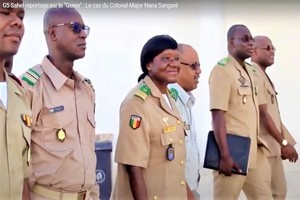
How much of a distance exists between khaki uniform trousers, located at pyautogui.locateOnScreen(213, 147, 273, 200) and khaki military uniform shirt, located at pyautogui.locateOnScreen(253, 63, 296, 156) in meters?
0.07

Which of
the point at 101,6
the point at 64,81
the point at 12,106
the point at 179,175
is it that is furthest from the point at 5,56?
the point at 179,175

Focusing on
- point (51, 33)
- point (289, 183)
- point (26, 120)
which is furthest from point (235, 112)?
point (26, 120)

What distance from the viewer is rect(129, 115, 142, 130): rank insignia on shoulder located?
1.41 m

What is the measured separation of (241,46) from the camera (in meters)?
1.95

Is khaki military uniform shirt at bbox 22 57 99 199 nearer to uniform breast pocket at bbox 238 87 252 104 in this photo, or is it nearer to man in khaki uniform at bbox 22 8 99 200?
man in khaki uniform at bbox 22 8 99 200

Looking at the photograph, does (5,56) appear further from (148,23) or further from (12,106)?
(148,23)

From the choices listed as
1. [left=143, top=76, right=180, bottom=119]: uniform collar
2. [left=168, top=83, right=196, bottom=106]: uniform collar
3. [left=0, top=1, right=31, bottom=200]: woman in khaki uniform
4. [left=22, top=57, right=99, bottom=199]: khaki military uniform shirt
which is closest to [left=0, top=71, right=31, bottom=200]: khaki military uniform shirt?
[left=0, top=1, right=31, bottom=200]: woman in khaki uniform

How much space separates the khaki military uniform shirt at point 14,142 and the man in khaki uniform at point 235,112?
921 millimetres

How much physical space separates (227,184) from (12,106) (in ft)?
3.50

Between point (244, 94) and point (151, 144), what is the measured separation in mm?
621

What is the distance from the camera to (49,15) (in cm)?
137

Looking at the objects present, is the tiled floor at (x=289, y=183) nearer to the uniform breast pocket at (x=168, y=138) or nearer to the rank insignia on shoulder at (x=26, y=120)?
the uniform breast pocket at (x=168, y=138)

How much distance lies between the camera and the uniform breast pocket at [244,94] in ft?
6.19

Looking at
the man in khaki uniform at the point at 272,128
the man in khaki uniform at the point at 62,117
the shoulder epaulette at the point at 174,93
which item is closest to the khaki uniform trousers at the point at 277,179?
the man in khaki uniform at the point at 272,128
